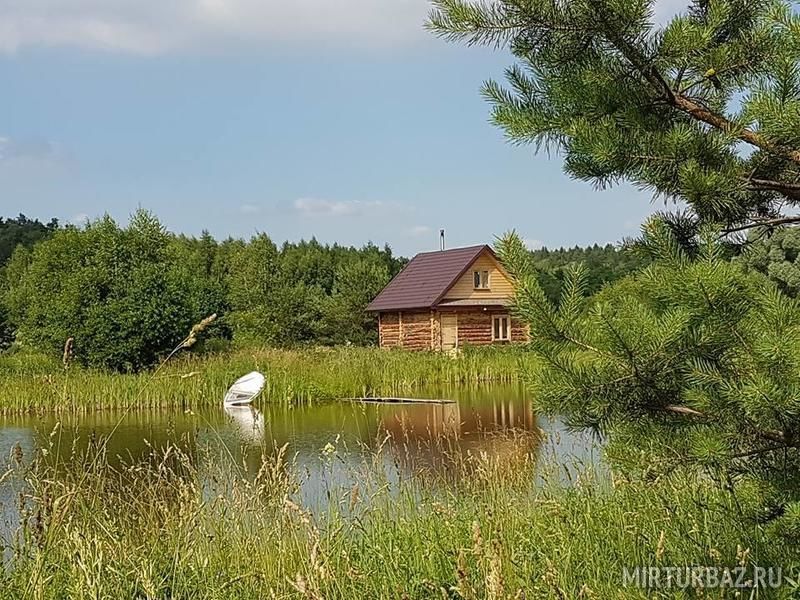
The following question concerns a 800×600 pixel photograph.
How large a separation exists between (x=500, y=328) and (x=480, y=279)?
180cm

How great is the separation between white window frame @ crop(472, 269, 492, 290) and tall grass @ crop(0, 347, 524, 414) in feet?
25.1

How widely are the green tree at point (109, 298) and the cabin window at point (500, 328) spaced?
35.6 feet

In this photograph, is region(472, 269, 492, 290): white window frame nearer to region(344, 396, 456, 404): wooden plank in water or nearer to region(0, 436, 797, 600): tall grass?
region(344, 396, 456, 404): wooden plank in water

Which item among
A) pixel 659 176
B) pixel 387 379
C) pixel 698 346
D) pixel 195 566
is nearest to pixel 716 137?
pixel 659 176

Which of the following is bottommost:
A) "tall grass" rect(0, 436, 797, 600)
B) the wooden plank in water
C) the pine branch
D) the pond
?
the pond

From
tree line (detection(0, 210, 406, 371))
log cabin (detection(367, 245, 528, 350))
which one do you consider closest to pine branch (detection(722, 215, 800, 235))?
tree line (detection(0, 210, 406, 371))

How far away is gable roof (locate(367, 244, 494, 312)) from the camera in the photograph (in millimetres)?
27859

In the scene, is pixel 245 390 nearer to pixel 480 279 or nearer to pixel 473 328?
pixel 473 328

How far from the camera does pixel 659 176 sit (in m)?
2.43

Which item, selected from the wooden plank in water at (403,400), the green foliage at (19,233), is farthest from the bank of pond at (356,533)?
the green foliage at (19,233)

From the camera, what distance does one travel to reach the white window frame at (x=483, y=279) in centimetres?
2867

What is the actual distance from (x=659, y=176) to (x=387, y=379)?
15089 millimetres

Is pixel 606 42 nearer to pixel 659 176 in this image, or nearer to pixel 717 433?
pixel 659 176

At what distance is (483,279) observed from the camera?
28922mm
